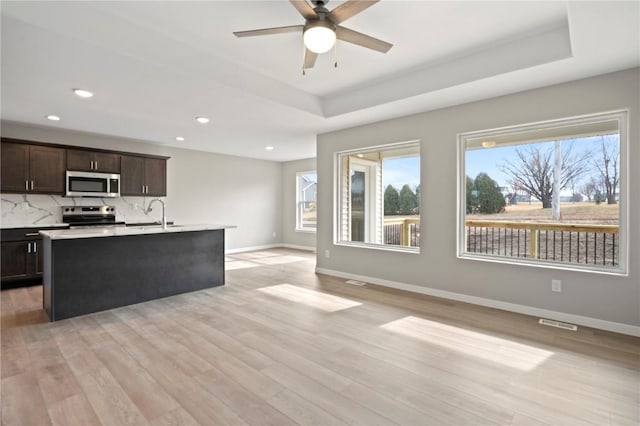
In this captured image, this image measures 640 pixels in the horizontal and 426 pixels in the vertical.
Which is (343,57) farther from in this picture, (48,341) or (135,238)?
(48,341)

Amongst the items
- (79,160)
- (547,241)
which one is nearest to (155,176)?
(79,160)

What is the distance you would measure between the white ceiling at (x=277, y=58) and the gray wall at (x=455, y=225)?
0.19m

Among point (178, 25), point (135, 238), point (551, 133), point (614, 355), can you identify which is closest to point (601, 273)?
point (614, 355)

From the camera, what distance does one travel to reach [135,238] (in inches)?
151

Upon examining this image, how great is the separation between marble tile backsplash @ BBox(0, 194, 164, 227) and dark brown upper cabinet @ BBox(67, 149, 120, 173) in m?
0.61

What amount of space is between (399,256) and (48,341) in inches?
157

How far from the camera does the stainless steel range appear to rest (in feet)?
17.5

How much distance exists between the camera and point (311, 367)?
231cm

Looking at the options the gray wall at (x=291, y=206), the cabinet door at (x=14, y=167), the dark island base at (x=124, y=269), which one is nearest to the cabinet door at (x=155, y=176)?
the cabinet door at (x=14, y=167)

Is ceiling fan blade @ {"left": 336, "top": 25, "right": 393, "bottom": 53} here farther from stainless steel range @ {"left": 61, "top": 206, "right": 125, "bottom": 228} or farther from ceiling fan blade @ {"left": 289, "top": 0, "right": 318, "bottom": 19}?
stainless steel range @ {"left": 61, "top": 206, "right": 125, "bottom": 228}

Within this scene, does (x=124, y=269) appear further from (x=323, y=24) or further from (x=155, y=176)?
(x=323, y=24)

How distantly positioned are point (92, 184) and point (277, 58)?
4193 millimetres

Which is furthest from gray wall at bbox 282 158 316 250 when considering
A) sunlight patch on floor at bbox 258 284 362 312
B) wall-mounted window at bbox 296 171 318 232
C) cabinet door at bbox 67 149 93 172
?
cabinet door at bbox 67 149 93 172

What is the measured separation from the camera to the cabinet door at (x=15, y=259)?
4.45m
